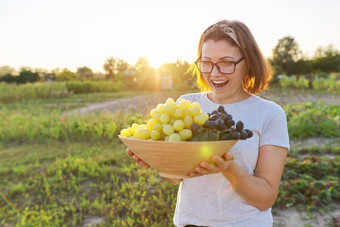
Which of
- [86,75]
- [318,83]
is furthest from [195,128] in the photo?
[86,75]

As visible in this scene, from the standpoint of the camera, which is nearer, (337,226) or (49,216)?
(337,226)

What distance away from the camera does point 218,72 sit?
4.76ft

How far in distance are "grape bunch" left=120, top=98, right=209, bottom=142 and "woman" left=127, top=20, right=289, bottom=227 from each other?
0.65 ft

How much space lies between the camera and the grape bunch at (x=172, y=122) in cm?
107

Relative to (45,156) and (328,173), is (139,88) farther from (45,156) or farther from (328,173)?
(328,173)

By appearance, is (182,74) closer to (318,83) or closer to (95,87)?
(318,83)

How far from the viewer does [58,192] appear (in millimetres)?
4117

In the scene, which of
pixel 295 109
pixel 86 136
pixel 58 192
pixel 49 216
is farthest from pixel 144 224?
pixel 295 109

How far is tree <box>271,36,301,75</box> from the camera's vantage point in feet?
114

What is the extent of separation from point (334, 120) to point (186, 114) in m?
6.58

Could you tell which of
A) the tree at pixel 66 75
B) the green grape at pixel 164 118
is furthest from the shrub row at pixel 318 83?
the tree at pixel 66 75

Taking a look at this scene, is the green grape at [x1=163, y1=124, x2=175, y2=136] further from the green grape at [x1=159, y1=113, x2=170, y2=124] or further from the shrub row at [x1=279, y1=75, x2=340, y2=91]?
the shrub row at [x1=279, y1=75, x2=340, y2=91]

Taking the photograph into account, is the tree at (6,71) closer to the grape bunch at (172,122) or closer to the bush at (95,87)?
the bush at (95,87)

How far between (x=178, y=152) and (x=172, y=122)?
0.18 metres
